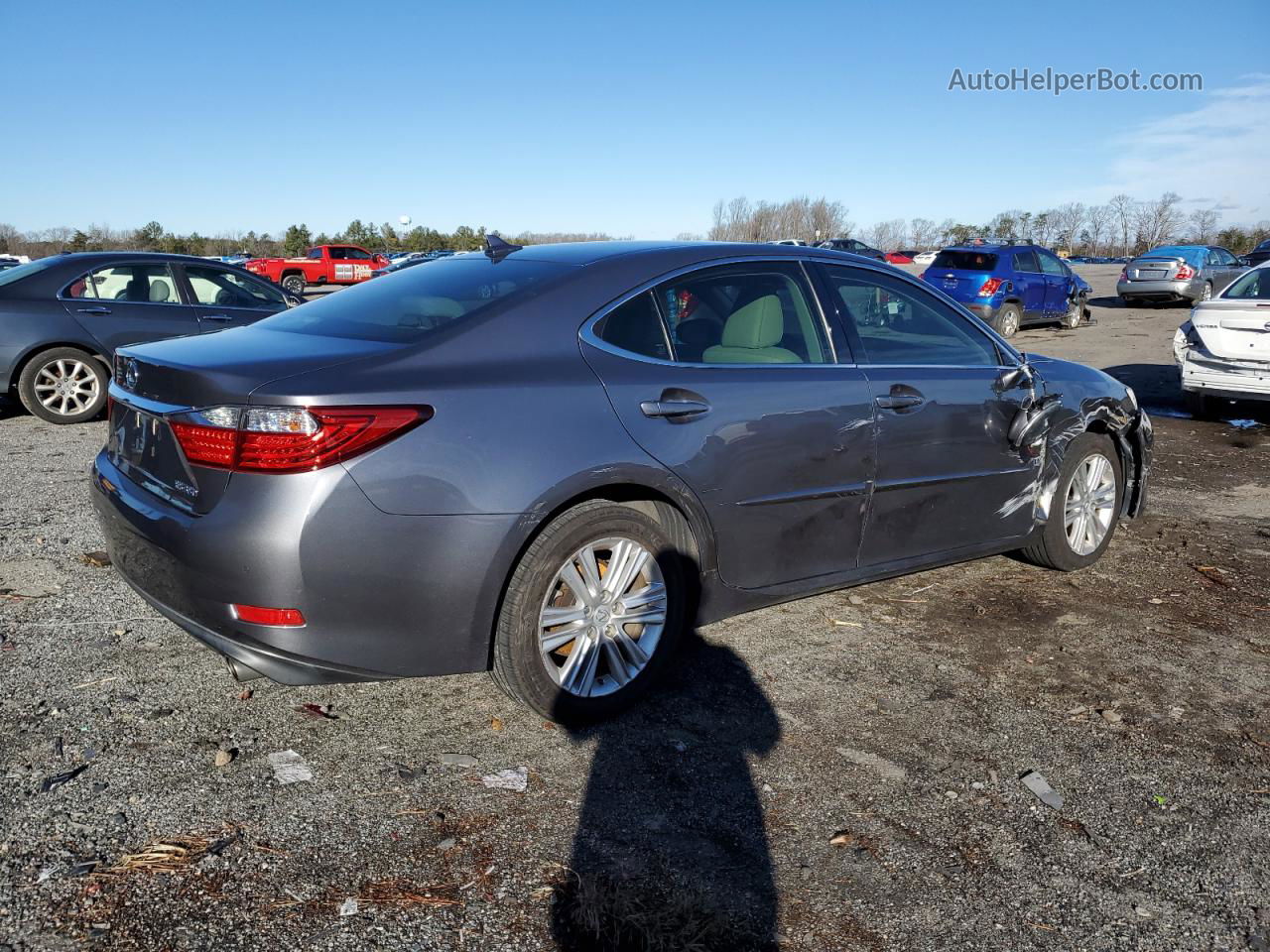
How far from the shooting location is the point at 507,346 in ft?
10.7

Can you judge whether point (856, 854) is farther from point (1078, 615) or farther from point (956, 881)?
point (1078, 615)

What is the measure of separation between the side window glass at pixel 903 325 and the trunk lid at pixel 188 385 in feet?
6.59

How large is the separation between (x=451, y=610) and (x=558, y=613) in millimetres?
403

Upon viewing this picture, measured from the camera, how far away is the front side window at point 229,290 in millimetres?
9695

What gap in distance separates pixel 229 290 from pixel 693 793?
850 centimetres

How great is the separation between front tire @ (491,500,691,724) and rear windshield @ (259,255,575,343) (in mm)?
818

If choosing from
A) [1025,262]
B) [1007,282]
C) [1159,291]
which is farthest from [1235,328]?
[1159,291]

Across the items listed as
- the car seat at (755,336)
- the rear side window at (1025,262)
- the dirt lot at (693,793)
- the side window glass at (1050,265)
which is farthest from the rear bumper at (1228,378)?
the side window glass at (1050,265)

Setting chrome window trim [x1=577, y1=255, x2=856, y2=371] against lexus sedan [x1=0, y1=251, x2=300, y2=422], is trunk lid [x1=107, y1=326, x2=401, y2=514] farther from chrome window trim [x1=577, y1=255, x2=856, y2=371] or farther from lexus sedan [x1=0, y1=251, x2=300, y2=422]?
lexus sedan [x1=0, y1=251, x2=300, y2=422]

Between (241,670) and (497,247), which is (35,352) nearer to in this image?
(497,247)

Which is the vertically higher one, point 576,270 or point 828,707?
point 576,270

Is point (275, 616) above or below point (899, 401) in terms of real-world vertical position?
below

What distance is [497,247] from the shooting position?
4.17m

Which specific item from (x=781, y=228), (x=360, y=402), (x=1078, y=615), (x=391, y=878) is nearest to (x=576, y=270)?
(x=360, y=402)
